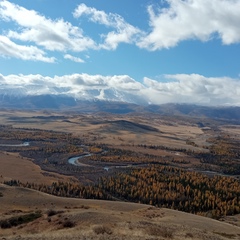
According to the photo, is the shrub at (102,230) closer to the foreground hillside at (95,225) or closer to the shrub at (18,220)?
the foreground hillside at (95,225)

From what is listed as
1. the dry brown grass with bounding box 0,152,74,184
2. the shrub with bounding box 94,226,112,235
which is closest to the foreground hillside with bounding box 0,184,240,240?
the shrub with bounding box 94,226,112,235

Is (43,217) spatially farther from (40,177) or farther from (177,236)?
(40,177)

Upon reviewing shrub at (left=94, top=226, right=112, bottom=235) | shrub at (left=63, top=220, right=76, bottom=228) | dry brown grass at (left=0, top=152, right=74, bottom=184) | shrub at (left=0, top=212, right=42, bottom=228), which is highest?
shrub at (left=94, top=226, right=112, bottom=235)

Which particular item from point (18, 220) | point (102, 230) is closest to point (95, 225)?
point (102, 230)

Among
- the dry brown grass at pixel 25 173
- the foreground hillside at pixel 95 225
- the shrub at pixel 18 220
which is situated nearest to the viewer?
the foreground hillside at pixel 95 225

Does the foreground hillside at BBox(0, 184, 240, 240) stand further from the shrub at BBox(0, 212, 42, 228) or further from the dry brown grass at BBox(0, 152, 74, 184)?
the dry brown grass at BBox(0, 152, 74, 184)

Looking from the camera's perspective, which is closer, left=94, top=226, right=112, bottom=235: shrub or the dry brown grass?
left=94, top=226, right=112, bottom=235: shrub

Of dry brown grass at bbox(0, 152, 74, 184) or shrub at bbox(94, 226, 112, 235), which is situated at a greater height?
shrub at bbox(94, 226, 112, 235)

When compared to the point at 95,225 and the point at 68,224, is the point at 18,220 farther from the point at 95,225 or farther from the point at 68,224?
the point at 95,225

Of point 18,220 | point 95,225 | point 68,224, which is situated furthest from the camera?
point 18,220

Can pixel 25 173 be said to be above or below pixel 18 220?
below

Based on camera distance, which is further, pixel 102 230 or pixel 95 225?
pixel 95 225

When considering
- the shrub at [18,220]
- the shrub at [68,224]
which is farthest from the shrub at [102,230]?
the shrub at [18,220]
